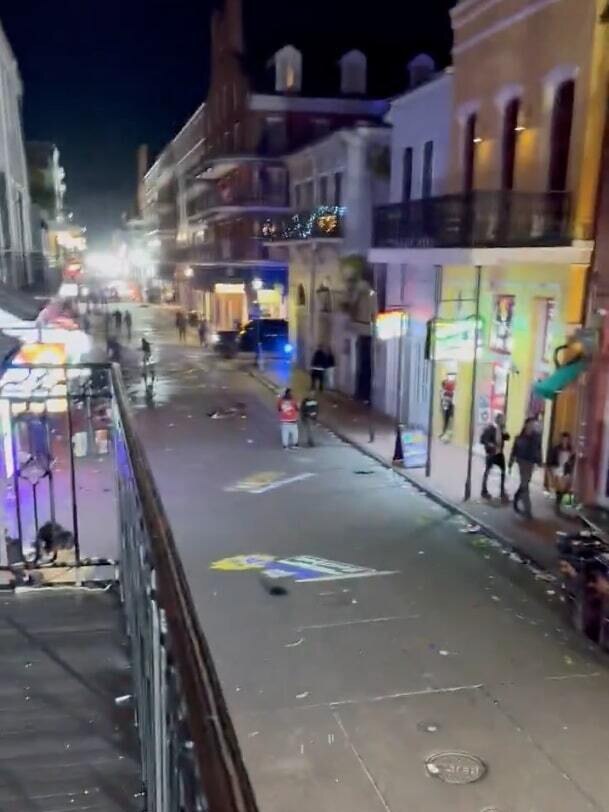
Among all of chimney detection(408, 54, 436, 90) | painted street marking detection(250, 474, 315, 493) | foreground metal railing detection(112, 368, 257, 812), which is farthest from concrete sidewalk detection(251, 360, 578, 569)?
chimney detection(408, 54, 436, 90)

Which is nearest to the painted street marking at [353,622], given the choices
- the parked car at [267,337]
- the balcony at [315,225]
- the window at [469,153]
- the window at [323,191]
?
the window at [469,153]

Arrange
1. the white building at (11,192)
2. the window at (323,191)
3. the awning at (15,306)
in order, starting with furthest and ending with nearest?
1. the window at (323,191)
2. the white building at (11,192)
3. the awning at (15,306)

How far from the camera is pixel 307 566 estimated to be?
10977 millimetres

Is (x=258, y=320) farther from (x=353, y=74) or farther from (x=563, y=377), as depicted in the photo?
(x=563, y=377)

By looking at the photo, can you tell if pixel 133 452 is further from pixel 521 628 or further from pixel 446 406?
pixel 446 406

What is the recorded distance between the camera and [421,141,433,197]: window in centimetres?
1967

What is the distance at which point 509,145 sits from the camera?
16.1m

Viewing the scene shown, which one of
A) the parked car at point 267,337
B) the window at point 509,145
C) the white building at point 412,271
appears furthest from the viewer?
the parked car at point 267,337

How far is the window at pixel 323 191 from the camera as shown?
27125 mm

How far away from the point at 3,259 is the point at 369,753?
9.88 meters

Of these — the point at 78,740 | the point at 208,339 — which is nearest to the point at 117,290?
the point at 208,339

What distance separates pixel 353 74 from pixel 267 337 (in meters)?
12.3

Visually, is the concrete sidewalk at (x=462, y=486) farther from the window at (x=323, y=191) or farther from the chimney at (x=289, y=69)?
the chimney at (x=289, y=69)

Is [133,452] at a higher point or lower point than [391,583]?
higher
